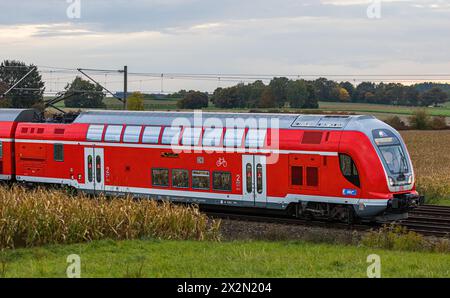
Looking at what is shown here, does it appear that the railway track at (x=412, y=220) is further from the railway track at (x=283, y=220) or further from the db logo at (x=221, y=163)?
the db logo at (x=221, y=163)

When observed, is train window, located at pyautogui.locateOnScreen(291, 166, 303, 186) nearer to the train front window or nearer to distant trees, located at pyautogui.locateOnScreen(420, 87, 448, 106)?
the train front window

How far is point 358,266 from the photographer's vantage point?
1475cm

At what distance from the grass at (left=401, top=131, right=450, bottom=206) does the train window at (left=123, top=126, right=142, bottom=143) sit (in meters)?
12.4

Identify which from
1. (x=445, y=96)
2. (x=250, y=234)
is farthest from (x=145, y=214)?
(x=445, y=96)

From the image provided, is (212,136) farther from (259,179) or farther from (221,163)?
(259,179)

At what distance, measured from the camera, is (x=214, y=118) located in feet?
83.5

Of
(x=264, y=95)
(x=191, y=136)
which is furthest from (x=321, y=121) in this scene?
(x=264, y=95)

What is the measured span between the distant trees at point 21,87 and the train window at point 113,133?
3496 cm

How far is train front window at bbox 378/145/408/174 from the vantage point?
876 inches

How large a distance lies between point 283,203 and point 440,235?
4.94 meters

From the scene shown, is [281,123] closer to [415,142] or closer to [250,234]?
[250,234]

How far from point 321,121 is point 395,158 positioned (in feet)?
8.53

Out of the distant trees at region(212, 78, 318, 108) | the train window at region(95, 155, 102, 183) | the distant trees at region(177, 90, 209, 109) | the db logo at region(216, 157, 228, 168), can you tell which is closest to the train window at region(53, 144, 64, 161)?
the train window at region(95, 155, 102, 183)

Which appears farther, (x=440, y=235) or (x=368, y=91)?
(x=368, y=91)
